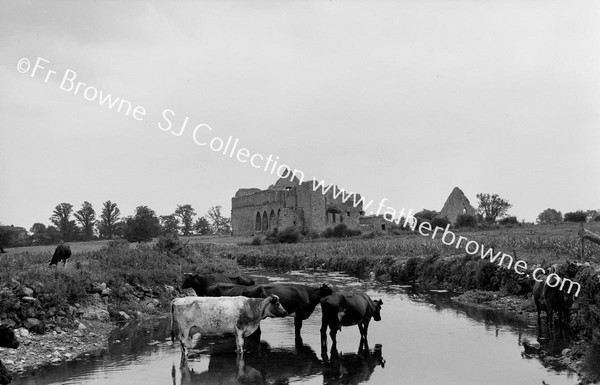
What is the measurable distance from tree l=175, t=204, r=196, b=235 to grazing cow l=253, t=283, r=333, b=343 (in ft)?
333

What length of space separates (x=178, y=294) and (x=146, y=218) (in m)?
35.5

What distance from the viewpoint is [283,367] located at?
10758 millimetres

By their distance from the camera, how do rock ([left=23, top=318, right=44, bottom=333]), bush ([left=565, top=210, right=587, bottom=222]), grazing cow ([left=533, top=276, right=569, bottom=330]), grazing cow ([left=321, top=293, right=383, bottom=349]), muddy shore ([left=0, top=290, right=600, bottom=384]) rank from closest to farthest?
1. muddy shore ([left=0, top=290, right=600, bottom=384])
2. grazing cow ([left=321, top=293, right=383, bottom=349])
3. rock ([left=23, top=318, right=44, bottom=333])
4. grazing cow ([left=533, top=276, right=569, bottom=330])
5. bush ([left=565, top=210, right=587, bottom=222])

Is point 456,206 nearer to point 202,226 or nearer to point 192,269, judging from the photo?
point 192,269

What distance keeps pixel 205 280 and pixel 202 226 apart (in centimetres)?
10291

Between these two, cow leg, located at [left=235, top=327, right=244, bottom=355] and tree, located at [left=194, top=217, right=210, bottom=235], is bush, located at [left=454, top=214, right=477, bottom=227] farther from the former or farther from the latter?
tree, located at [left=194, top=217, right=210, bottom=235]

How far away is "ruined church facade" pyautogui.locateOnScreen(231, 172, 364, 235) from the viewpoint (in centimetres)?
7906

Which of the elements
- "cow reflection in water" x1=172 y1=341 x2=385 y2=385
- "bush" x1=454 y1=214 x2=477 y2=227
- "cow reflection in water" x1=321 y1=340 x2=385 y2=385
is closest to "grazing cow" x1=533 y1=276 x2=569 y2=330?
"cow reflection in water" x1=321 y1=340 x2=385 y2=385

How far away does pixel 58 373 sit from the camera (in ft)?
34.1

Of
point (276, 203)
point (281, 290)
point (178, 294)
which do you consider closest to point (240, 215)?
point (276, 203)

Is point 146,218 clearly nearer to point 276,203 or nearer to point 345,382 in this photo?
point 276,203

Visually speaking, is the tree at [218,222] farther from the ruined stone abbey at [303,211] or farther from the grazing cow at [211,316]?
the grazing cow at [211,316]

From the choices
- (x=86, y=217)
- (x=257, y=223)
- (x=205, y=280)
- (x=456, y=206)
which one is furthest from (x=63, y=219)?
(x=205, y=280)

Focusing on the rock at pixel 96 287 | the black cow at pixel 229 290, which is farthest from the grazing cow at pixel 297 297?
the rock at pixel 96 287
